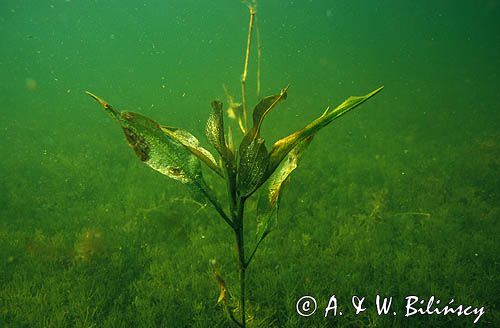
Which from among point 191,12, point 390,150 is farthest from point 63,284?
point 191,12

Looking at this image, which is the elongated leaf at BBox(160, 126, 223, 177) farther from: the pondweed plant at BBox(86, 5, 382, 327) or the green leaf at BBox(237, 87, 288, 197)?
the green leaf at BBox(237, 87, 288, 197)

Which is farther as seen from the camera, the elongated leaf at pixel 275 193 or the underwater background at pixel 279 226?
the underwater background at pixel 279 226

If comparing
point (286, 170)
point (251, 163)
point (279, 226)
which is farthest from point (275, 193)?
point (279, 226)

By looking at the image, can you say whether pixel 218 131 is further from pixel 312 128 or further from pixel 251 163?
pixel 312 128

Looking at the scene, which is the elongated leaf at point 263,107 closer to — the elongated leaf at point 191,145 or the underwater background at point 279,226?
the elongated leaf at point 191,145

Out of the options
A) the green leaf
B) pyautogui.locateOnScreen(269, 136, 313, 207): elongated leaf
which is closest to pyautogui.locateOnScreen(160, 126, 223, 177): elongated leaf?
the green leaf

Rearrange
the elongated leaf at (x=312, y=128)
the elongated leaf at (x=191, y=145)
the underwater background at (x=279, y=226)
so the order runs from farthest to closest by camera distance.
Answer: the underwater background at (x=279, y=226)
the elongated leaf at (x=191, y=145)
the elongated leaf at (x=312, y=128)

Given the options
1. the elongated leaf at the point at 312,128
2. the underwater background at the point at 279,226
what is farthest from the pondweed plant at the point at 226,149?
the underwater background at the point at 279,226
